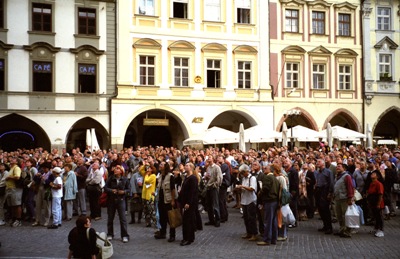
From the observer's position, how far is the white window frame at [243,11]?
33537 mm

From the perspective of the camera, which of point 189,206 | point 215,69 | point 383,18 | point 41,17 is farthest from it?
point 383,18

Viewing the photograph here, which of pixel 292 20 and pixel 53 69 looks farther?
pixel 292 20

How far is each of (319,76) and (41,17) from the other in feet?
61.4

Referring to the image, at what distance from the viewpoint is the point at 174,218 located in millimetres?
12617

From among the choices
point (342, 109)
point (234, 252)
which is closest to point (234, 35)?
Result: point (342, 109)

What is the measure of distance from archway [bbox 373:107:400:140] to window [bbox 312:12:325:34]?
8.55 m

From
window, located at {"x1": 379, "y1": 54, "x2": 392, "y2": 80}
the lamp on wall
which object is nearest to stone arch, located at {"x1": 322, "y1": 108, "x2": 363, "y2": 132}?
the lamp on wall

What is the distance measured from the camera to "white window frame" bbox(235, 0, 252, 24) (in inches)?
1320

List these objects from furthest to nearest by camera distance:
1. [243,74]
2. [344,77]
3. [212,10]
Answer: [344,77], [243,74], [212,10]

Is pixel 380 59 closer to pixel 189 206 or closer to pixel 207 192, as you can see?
pixel 207 192

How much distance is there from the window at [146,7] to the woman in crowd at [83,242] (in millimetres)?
24271

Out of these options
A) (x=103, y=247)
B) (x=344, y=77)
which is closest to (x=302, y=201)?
(x=103, y=247)

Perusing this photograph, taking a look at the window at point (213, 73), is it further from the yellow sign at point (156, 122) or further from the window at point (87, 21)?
the window at point (87, 21)

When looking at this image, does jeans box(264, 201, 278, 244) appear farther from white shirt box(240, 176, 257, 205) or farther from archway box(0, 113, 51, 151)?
archway box(0, 113, 51, 151)
